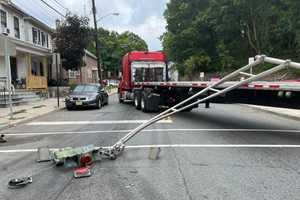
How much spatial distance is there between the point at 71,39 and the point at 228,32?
2219 centimetres

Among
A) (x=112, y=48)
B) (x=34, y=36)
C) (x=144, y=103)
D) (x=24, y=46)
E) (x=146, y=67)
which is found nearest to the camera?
(x=144, y=103)

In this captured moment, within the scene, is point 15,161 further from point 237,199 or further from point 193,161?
point 237,199

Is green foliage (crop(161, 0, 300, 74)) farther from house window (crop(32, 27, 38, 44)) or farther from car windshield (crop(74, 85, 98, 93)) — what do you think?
car windshield (crop(74, 85, 98, 93))

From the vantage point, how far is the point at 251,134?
1079cm

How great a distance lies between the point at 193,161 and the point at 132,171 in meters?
1.34

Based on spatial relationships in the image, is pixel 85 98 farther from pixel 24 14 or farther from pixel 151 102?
pixel 24 14

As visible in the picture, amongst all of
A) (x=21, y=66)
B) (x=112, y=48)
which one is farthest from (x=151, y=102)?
(x=112, y=48)

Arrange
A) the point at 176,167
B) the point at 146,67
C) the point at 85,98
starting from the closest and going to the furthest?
the point at 176,167
the point at 85,98
the point at 146,67

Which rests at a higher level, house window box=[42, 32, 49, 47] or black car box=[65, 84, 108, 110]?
house window box=[42, 32, 49, 47]

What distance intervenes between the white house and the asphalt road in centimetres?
1769

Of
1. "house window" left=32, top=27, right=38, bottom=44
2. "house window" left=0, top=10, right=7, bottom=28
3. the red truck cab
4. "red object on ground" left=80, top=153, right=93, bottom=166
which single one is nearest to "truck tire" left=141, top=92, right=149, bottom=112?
the red truck cab

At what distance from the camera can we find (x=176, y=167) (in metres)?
6.91

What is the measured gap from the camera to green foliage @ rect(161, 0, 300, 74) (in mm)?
44219

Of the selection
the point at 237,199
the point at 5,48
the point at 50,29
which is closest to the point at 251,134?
the point at 237,199
